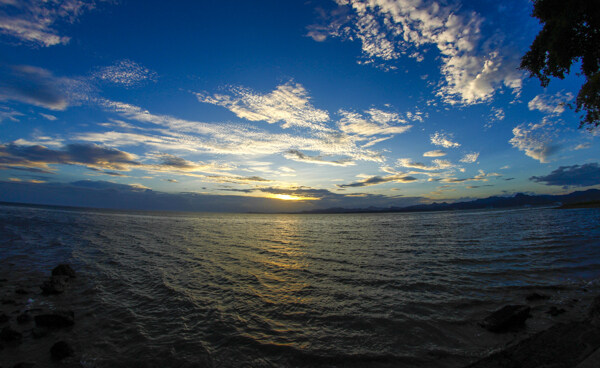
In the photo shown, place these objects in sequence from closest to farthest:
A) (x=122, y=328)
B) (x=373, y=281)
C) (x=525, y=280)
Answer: (x=122, y=328) → (x=525, y=280) → (x=373, y=281)

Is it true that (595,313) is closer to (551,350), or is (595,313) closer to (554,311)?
(554,311)

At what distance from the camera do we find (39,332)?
927 cm

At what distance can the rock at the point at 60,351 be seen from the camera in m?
7.94

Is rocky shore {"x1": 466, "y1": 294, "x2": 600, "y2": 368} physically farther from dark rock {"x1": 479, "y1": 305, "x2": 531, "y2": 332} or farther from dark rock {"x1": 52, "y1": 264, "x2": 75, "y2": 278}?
dark rock {"x1": 52, "y1": 264, "x2": 75, "y2": 278}

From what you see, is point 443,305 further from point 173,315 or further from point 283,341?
point 173,315

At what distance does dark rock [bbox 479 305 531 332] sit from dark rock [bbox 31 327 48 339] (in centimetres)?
1820

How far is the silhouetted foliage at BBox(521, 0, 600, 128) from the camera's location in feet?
50.1

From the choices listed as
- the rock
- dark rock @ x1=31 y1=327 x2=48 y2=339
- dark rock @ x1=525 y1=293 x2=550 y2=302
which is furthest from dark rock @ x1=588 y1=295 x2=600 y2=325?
dark rock @ x1=31 y1=327 x2=48 y2=339

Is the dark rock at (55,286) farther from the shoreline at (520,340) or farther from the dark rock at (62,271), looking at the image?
the dark rock at (62,271)

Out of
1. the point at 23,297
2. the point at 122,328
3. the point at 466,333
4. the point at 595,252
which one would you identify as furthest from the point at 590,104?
the point at 23,297

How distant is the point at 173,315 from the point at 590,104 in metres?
30.6

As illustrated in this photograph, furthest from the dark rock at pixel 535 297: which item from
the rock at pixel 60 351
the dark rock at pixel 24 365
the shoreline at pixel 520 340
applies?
the dark rock at pixel 24 365

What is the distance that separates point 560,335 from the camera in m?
7.88

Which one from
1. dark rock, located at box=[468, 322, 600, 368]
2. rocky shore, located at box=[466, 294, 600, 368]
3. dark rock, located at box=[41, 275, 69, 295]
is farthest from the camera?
dark rock, located at box=[41, 275, 69, 295]
